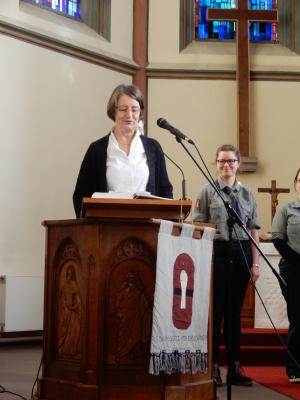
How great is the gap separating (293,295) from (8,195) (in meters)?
3.50

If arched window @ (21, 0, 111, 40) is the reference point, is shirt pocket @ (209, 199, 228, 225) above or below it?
below

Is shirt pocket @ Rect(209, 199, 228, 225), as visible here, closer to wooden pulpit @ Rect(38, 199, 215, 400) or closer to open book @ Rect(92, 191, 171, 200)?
wooden pulpit @ Rect(38, 199, 215, 400)

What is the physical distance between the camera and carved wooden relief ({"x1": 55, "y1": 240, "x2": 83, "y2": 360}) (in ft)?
11.9

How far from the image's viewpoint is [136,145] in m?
4.04

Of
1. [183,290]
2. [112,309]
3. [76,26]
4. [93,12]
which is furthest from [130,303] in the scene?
[93,12]

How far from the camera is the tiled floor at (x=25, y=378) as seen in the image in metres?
4.39

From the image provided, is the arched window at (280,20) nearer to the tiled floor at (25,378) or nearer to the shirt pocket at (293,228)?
the tiled floor at (25,378)

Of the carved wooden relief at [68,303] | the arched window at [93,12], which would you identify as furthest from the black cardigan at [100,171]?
the arched window at [93,12]

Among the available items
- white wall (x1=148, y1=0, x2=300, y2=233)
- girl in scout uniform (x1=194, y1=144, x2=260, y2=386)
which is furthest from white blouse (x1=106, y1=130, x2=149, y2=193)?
white wall (x1=148, y1=0, x2=300, y2=233)

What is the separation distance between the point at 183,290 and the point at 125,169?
0.73m

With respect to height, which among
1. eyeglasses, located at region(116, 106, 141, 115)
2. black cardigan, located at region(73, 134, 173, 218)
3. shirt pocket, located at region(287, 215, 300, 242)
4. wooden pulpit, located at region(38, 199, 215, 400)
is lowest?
wooden pulpit, located at region(38, 199, 215, 400)

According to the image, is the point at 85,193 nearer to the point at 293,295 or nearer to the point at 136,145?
the point at 136,145

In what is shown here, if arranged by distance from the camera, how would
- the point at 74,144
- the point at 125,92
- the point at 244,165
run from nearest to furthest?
the point at 125,92
the point at 74,144
the point at 244,165

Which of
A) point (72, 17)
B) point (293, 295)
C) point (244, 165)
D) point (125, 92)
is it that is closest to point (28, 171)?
point (72, 17)
